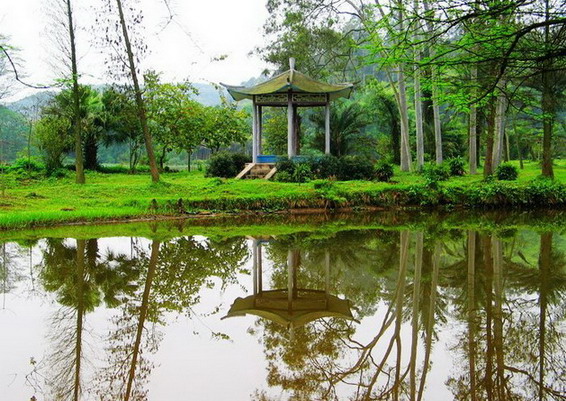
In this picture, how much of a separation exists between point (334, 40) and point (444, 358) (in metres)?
21.4

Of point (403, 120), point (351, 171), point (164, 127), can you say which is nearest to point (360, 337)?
point (351, 171)

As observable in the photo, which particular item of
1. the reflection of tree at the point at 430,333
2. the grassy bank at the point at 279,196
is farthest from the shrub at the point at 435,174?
the reflection of tree at the point at 430,333

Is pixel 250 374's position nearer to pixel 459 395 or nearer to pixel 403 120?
pixel 459 395

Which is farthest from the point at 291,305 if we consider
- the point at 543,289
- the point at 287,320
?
the point at 543,289

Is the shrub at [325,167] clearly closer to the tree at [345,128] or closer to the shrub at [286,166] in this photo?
the shrub at [286,166]

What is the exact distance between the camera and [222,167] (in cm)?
2125

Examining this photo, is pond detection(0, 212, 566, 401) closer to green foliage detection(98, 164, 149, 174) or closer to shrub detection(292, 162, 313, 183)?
shrub detection(292, 162, 313, 183)

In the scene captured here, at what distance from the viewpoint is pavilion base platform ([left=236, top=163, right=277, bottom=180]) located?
20.0 m

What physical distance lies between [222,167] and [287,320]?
16.7 metres

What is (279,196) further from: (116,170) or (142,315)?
(116,170)

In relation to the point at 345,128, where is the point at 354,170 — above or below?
below

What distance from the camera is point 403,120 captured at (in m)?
21.0

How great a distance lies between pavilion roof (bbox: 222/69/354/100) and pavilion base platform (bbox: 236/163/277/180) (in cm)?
303

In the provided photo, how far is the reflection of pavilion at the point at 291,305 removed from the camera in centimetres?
507
